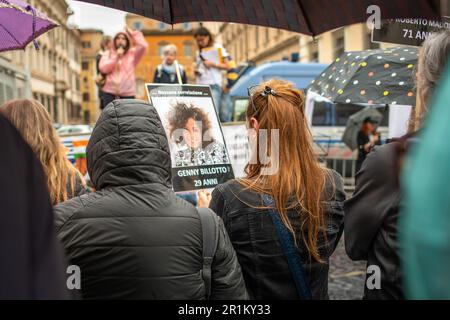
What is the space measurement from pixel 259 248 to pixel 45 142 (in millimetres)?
1480

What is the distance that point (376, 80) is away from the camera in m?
4.83

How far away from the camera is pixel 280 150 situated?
243 centimetres

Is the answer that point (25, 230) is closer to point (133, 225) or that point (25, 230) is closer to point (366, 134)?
point (133, 225)

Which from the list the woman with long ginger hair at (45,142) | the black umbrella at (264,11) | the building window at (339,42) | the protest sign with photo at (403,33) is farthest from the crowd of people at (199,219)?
the building window at (339,42)

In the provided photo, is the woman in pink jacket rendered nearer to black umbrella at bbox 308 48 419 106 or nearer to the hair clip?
black umbrella at bbox 308 48 419 106

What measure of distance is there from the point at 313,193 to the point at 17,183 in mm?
1508

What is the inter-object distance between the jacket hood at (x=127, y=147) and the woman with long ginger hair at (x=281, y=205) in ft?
1.58

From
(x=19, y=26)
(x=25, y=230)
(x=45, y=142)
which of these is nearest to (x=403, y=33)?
(x=45, y=142)

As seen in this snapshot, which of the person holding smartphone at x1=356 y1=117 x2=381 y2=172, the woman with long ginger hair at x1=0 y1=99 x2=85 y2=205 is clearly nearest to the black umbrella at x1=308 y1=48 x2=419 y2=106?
the woman with long ginger hair at x1=0 y1=99 x2=85 y2=205

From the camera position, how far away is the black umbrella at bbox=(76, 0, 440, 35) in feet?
11.5

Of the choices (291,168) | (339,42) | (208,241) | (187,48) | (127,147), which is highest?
(187,48)

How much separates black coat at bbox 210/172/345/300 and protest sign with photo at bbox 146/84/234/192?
45.8 inches
